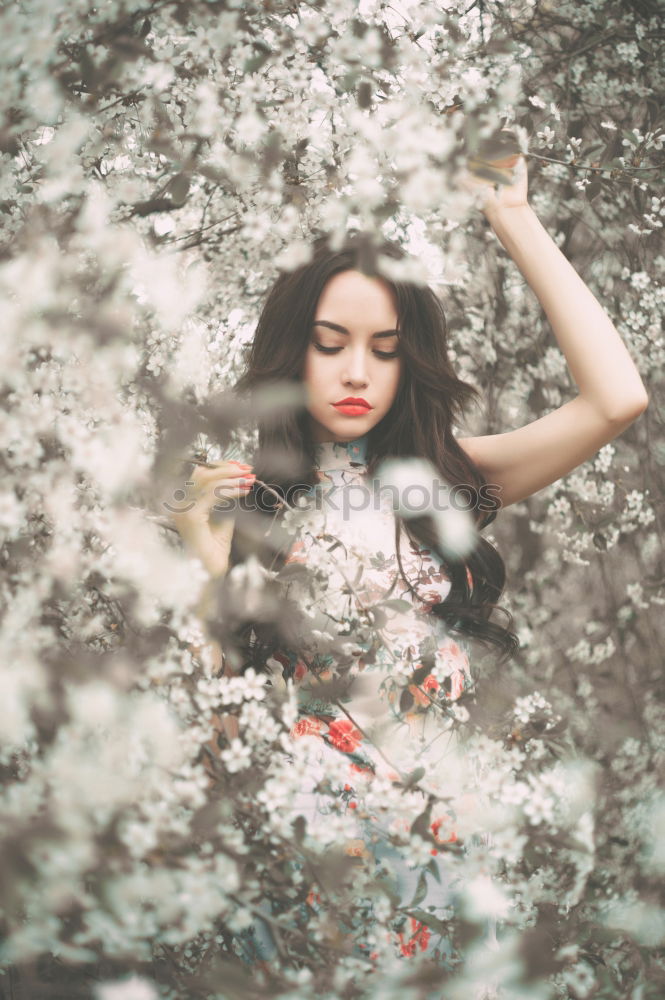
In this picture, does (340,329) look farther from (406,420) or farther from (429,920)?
(429,920)

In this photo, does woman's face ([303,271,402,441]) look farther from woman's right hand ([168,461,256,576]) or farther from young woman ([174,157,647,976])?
woman's right hand ([168,461,256,576])

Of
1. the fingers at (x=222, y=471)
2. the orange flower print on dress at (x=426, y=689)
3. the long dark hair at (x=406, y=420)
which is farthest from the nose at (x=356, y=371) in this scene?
the orange flower print on dress at (x=426, y=689)

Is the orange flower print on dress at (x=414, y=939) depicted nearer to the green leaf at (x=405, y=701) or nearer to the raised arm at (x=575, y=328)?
the green leaf at (x=405, y=701)

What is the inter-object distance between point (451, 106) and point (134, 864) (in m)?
1.44

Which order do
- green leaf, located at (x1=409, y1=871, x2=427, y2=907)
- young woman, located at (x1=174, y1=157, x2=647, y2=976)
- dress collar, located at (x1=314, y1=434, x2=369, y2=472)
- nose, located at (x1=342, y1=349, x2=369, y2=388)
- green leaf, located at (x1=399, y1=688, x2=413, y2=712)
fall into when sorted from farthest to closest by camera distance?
dress collar, located at (x1=314, y1=434, x2=369, y2=472)
nose, located at (x1=342, y1=349, x2=369, y2=388)
young woman, located at (x1=174, y1=157, x2=647, y2=976)
green leaf, located at (x1=399, y1=688, x2=413, y2=712)
green leaf, located at (x1=409, y1=871, x2=427, y2=907)

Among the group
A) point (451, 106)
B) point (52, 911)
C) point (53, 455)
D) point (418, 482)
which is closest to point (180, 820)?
point (52, 911)

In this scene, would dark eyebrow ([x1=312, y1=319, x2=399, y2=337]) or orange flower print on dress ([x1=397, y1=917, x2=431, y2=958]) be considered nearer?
orange flower print on dress ([x1=397, y1=917, x2=431, y2=958])

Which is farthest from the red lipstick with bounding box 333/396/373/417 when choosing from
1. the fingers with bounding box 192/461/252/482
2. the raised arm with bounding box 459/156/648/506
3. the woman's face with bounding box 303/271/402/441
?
the raised arm with bounding box 459/156/648/506

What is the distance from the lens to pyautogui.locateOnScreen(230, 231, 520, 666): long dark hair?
200 centimetres

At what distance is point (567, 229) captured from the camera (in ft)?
11.3

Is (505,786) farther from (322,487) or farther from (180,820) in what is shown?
(322,487)

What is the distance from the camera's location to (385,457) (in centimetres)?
210

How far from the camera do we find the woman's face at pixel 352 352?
193 centimetres

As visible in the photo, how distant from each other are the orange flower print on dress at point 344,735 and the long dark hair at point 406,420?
25cm
